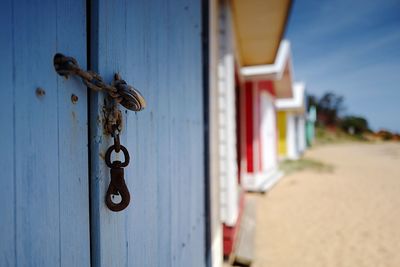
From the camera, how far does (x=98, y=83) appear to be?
0.65 m

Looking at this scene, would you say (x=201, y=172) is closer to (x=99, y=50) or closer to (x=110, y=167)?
(x=110, y=167)

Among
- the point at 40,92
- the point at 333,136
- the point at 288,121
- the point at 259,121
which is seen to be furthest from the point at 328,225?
the point at 333,136

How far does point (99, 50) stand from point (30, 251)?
52 centimetres

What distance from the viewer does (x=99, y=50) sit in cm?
70

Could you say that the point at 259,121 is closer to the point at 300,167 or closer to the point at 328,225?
the point at 328,225

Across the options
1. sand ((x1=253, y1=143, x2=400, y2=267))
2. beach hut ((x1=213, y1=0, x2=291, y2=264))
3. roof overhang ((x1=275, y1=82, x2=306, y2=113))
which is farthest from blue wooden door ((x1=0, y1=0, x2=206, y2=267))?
roof overhang ((x1=275, y1=82, x2=306, y2=113))

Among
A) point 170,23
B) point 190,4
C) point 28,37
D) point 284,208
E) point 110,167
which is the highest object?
point 190,4

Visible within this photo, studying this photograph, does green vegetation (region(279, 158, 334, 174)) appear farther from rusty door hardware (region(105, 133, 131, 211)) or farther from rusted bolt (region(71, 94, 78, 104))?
rusted bolt (region(71, 94, 78, 104))

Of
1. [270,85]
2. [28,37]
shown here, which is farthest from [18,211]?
[270,85]

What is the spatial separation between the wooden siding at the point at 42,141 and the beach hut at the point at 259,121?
5.11 m

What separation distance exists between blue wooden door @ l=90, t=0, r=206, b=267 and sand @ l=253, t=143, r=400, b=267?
7.78 feet

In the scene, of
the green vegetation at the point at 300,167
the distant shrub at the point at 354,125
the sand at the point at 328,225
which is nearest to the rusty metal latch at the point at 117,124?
the sand at the point at 328,225

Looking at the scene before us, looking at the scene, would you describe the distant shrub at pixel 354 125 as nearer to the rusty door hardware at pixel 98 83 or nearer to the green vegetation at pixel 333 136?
the green vegetation at pixel 333 136

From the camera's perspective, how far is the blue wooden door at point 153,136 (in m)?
0.71
